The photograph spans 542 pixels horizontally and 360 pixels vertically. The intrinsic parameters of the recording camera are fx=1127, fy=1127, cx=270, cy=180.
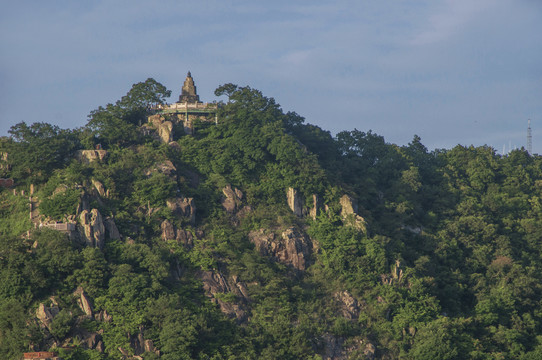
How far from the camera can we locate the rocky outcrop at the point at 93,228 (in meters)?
65.5

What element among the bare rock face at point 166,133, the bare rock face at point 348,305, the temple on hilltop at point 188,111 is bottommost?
the bare rock face at point 348,305

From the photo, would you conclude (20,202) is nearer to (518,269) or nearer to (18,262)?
(18,262)

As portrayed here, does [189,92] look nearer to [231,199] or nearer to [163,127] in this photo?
[163,127]

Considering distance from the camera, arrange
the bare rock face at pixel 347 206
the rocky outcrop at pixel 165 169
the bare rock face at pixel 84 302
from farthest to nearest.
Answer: the bare rock face at pixel 347 206
the rocky outcrop at pixel 165 169
the bare rock face at pixel 84 302

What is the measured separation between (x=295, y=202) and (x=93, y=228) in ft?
49.3

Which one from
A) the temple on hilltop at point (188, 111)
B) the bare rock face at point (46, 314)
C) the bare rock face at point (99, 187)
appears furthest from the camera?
the temple on hilltop at point (188, 111)

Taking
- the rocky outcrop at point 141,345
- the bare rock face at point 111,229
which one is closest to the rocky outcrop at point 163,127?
the bare rock face at point 111,229

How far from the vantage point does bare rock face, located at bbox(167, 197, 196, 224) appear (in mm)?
70750

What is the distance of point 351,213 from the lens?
244ft

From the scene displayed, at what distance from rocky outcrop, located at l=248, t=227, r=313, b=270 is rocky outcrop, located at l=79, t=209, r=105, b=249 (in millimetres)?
10423

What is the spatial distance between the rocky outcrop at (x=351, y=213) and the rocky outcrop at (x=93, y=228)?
16697mm

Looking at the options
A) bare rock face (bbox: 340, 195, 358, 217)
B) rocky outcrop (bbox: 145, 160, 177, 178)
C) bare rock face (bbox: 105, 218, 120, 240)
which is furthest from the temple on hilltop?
bare rock face (bbox: 105, 218, 120, 240)

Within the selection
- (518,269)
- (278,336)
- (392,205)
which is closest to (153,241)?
(278,336)

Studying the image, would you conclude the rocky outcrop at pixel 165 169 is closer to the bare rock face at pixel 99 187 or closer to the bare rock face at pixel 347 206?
the bare rock face at pixel 99 187
